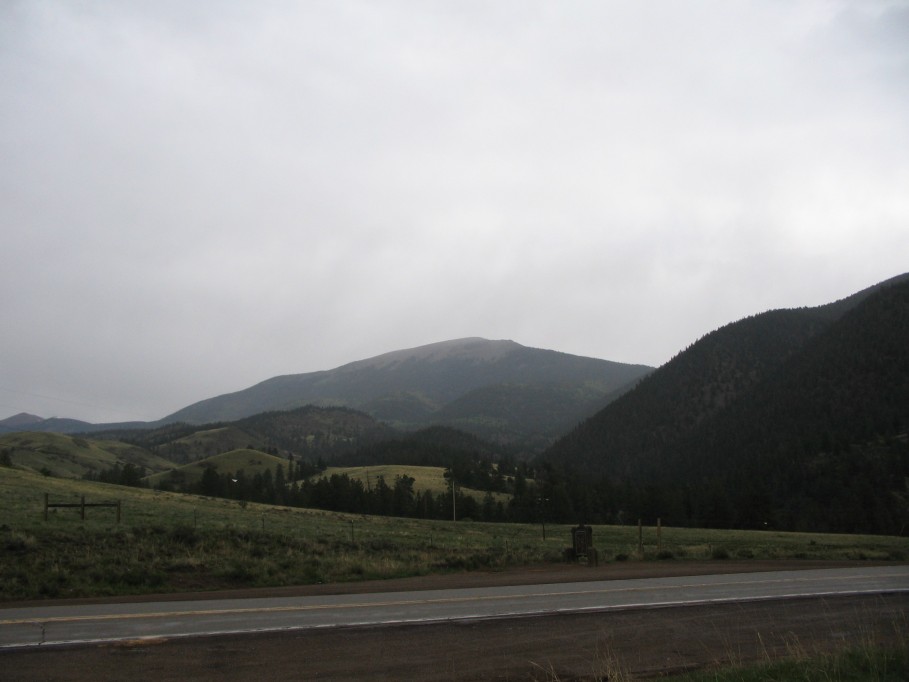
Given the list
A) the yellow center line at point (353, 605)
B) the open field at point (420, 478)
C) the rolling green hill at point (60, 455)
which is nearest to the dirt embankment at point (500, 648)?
the yellow center line at point (353, 605)

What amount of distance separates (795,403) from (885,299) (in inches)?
1950

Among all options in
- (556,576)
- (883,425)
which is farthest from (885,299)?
(556,576)

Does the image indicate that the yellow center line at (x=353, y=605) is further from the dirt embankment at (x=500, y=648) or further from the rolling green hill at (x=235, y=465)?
the rolling green hill at (x=235, y=465)

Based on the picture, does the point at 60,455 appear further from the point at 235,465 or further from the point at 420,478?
the point at 420,478

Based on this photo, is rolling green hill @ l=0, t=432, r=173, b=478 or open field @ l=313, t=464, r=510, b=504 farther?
rolling green hill @ l=0, t=432, r=173, b=478

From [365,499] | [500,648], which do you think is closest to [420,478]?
[365,499]

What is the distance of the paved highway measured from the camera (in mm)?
11086

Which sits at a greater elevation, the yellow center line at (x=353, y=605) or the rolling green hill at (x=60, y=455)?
the rolling green hill at (x=60, y=455)

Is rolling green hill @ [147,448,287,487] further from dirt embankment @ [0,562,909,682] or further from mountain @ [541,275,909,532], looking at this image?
dirt embankment @ [0,562,909,682]

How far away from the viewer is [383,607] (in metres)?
13.5

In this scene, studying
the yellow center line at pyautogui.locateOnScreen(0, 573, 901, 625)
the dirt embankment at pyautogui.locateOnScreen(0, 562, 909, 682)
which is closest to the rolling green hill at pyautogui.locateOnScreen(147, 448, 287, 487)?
the yellow center line at pyautogui.locateOnScreen(0, 573, 901, 625)

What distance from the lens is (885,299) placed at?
187 metres

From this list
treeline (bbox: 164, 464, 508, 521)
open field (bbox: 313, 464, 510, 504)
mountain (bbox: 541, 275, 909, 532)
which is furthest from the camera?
open field (bbox: 313, 464, 510, 504)

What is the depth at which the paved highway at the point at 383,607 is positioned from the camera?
11086mm
